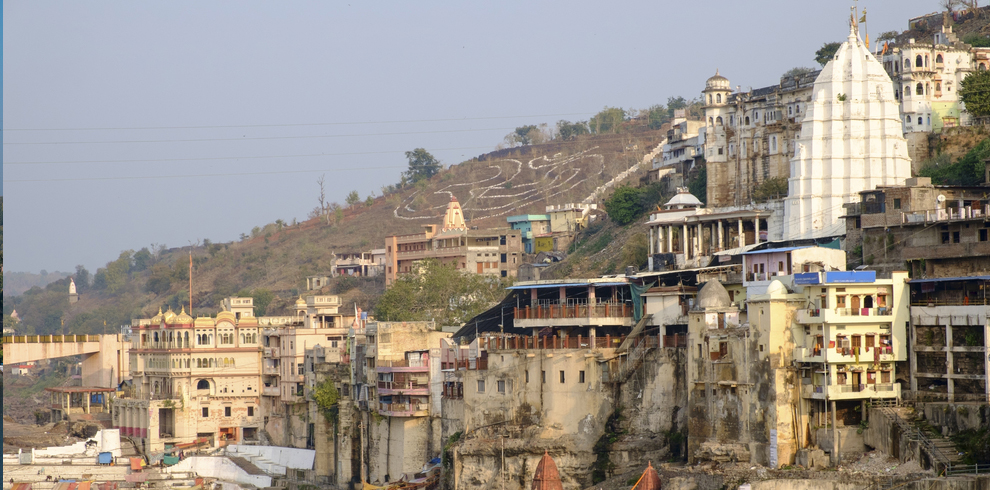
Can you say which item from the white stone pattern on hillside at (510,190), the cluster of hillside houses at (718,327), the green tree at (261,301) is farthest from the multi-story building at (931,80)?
the white stone pattern on hillside at (510,190)

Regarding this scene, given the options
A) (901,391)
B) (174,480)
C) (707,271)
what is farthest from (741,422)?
(174,480)

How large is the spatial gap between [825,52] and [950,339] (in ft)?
138

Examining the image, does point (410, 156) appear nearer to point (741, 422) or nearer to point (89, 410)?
point (89, 410)

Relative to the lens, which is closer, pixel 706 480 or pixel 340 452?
pixel 706 480

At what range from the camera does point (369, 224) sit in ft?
465

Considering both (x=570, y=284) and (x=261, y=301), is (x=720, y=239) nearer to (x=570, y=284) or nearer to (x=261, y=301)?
(x=570, y=284)

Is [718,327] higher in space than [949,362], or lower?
higher

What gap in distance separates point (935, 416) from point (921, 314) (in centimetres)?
330

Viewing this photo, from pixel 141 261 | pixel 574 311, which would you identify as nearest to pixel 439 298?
pixel 574 311

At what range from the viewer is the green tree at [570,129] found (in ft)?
509

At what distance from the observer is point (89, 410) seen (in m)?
89.9

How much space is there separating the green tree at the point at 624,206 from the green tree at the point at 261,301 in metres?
35.2

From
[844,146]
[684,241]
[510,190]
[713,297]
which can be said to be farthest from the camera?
[510,190]

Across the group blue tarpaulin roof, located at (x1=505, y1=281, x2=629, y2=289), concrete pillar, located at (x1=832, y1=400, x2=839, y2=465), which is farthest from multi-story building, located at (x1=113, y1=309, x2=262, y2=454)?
concrete pillar, located at (x1=832, y1=400, x2=839, y2=465)
